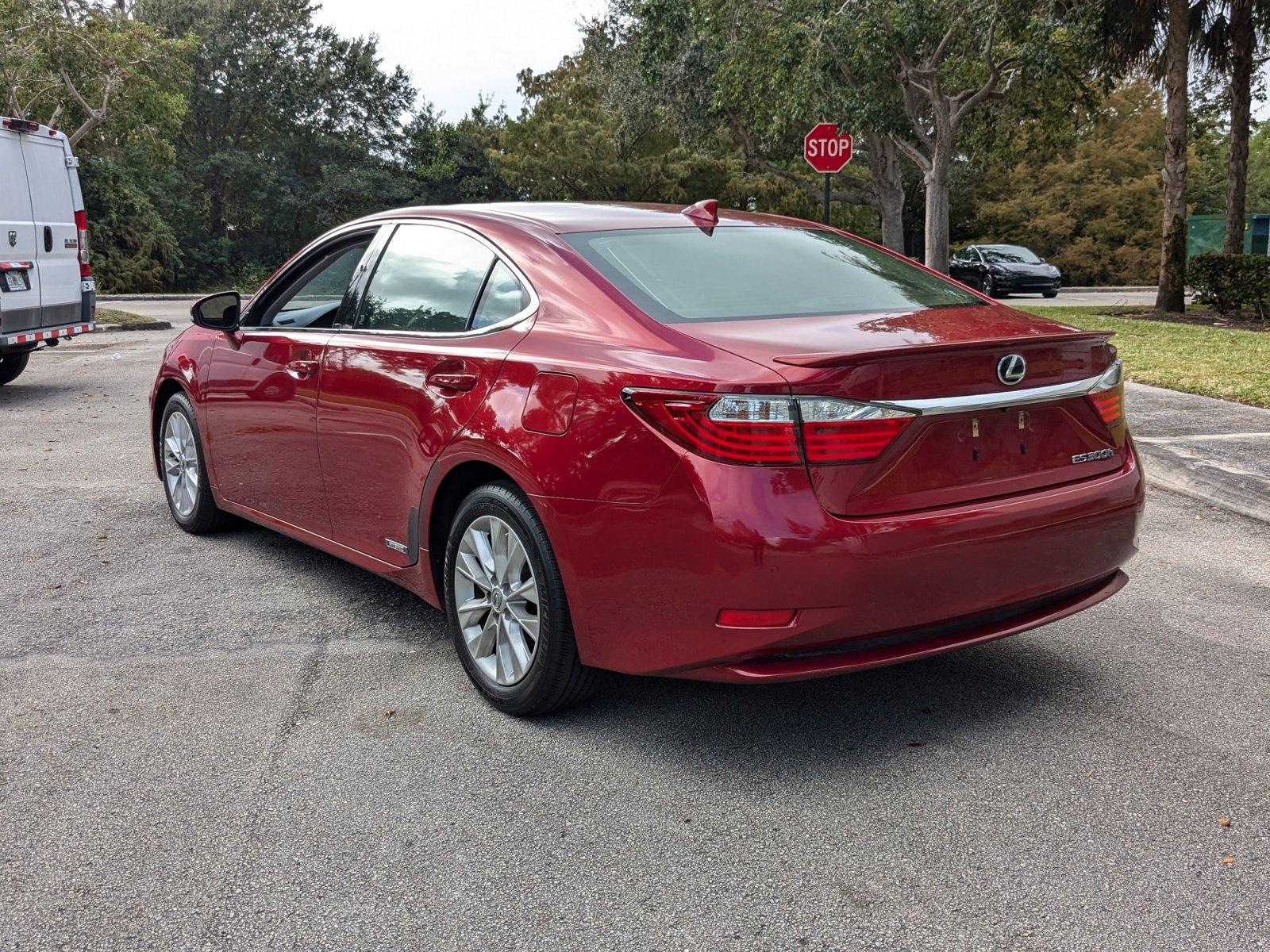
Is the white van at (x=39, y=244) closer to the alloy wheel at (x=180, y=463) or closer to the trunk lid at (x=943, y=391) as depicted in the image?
the alloy wheel at (x=180, y=463)

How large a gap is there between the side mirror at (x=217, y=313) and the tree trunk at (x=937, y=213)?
18672 millimetres

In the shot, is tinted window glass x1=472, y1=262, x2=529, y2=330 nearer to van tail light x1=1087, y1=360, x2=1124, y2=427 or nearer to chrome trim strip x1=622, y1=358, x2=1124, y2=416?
chrome trim strip x1=622, y1=358, x2=1124, y2=416

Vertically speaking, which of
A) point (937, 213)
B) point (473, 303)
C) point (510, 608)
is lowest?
point (510, 608)

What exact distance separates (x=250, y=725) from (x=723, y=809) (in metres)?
1.55

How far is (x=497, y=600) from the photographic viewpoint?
3812 millimetres

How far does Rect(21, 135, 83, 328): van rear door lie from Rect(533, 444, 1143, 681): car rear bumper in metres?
10.1

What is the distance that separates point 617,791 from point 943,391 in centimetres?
140

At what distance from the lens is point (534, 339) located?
371 cm

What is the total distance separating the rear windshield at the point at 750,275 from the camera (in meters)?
3.71

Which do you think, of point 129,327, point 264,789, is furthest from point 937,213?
point 264,789

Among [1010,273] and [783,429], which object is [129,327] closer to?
[1010,273]

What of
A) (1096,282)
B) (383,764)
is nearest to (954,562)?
(383,764)

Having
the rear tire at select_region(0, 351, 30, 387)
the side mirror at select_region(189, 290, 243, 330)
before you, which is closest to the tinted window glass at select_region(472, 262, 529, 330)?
the side mirror at select_region(189, 290, 243, 330)

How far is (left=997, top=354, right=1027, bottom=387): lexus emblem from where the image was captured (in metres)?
3.38
